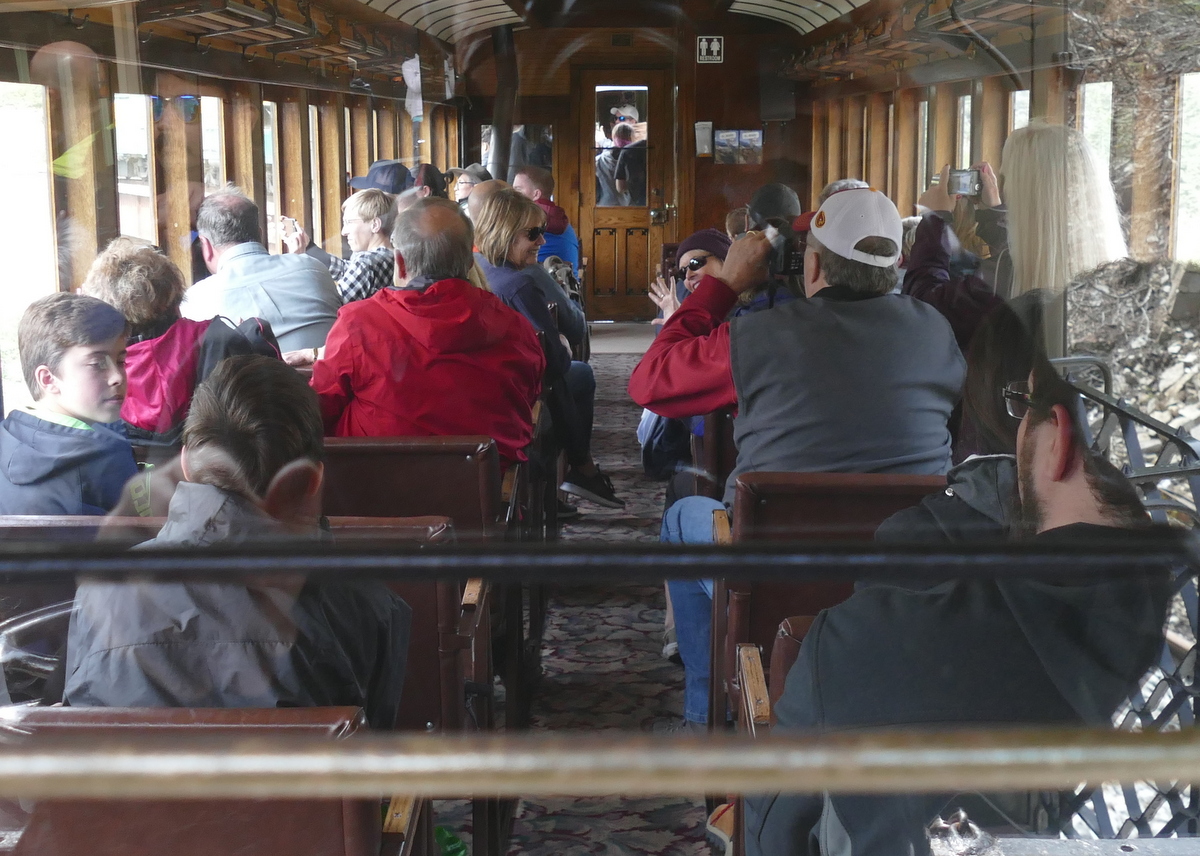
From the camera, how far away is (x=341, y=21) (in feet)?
2.27

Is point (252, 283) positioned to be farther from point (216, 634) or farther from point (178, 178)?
point (216, 634)

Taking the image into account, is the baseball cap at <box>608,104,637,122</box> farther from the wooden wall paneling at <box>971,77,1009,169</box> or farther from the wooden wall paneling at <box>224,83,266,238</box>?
the wooden wall paneling at <box>224,83,266,238</box>

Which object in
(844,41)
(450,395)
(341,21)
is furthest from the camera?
(450,395)

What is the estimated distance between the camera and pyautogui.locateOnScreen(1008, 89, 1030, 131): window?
0.47 metres

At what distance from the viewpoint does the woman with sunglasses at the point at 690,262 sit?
87cm

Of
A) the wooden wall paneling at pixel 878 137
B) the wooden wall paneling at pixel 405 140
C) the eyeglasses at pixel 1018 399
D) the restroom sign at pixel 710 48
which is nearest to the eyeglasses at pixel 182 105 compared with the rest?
the wooden wall paneling at pixel 405 140

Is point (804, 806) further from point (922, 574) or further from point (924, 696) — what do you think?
point (922, 574)

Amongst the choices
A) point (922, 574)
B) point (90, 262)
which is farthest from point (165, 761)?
point (90, 262)

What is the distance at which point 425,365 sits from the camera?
1.41 meters

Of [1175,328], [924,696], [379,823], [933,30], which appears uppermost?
[933,30]

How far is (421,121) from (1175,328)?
83 centimetres

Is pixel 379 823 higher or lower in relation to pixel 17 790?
lower

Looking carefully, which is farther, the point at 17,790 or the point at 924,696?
the point at 924,696

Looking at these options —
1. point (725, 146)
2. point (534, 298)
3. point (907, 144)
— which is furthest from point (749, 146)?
point (534, 298)
